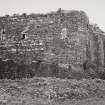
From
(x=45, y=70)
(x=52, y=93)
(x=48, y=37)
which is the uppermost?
(x=48, y=37)

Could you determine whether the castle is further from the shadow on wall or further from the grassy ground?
the grassy ground

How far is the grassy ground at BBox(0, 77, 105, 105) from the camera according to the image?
8.25 meters

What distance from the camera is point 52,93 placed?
357 inches

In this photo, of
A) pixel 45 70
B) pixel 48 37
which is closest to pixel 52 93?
pixel 45 70

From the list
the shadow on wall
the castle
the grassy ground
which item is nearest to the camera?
the grassy ground

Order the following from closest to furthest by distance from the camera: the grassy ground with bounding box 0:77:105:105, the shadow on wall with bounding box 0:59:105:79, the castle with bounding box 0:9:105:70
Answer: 1. the grassy ground with bounding box 0:77:105:105
2. the shadow on wall with bounding box 0:59:105:79
3. the castle with bounding box 0:9:105:70

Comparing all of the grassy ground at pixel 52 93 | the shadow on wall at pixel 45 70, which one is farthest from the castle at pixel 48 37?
the grassy ground at pixel 52 93

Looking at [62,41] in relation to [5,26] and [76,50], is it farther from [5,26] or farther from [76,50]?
[5,26]

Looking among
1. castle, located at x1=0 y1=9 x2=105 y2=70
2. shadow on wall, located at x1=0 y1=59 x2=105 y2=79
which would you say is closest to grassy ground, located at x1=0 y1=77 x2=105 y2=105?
shadow on wall, located at x1=0 y1=59 x2=105 y2=79

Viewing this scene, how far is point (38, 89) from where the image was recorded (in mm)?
9500

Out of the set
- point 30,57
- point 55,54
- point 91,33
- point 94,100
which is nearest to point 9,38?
point 30,57

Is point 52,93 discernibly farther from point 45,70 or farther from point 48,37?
point 48,37

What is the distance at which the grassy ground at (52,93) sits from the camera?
825 centimetres

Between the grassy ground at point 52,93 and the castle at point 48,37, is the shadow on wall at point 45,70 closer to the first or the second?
the castle at point 48,37
